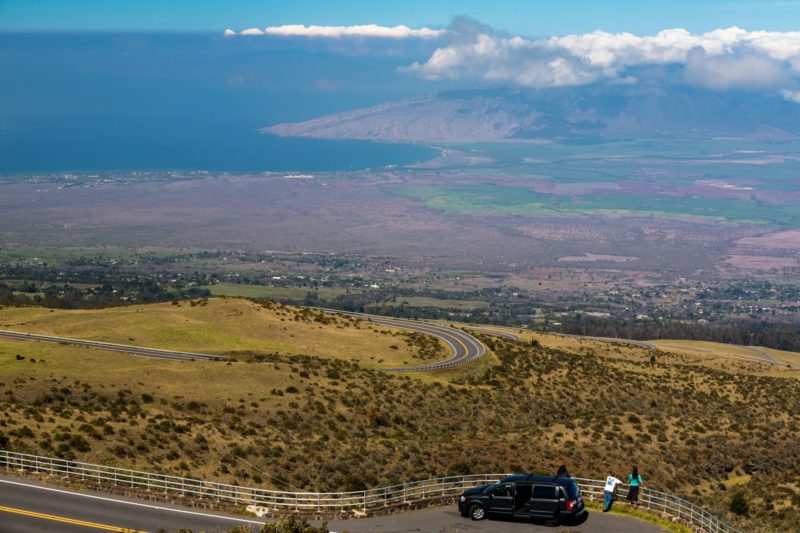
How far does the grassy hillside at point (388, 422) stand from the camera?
3709cm

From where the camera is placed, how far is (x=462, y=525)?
90.9 ft

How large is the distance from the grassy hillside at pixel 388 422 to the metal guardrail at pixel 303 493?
229 centimetres

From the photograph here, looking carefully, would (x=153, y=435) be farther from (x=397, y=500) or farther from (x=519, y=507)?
(x=519, y=507)

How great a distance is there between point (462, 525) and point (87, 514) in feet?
31.4

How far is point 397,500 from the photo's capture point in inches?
1161

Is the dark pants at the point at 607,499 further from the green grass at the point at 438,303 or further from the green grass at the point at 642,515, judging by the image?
the green grass at the point at 438,303

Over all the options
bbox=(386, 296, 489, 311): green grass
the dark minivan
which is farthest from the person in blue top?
bbox=(386, 296, 489, 311): green grass

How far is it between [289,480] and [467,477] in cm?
674

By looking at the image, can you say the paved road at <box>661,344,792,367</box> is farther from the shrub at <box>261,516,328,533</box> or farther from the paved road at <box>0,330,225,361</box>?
the shrub at <box>261,516,328,533</box>

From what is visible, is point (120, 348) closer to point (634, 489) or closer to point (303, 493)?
point (303, 493)

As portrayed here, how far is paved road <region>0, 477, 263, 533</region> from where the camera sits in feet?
86.6

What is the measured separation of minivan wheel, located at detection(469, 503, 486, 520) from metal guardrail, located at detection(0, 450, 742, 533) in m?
1.39

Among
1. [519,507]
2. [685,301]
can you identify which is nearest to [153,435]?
[519,507]

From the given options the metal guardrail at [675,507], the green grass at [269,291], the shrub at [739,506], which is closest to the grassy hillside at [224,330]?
the shrub at [739,506]
